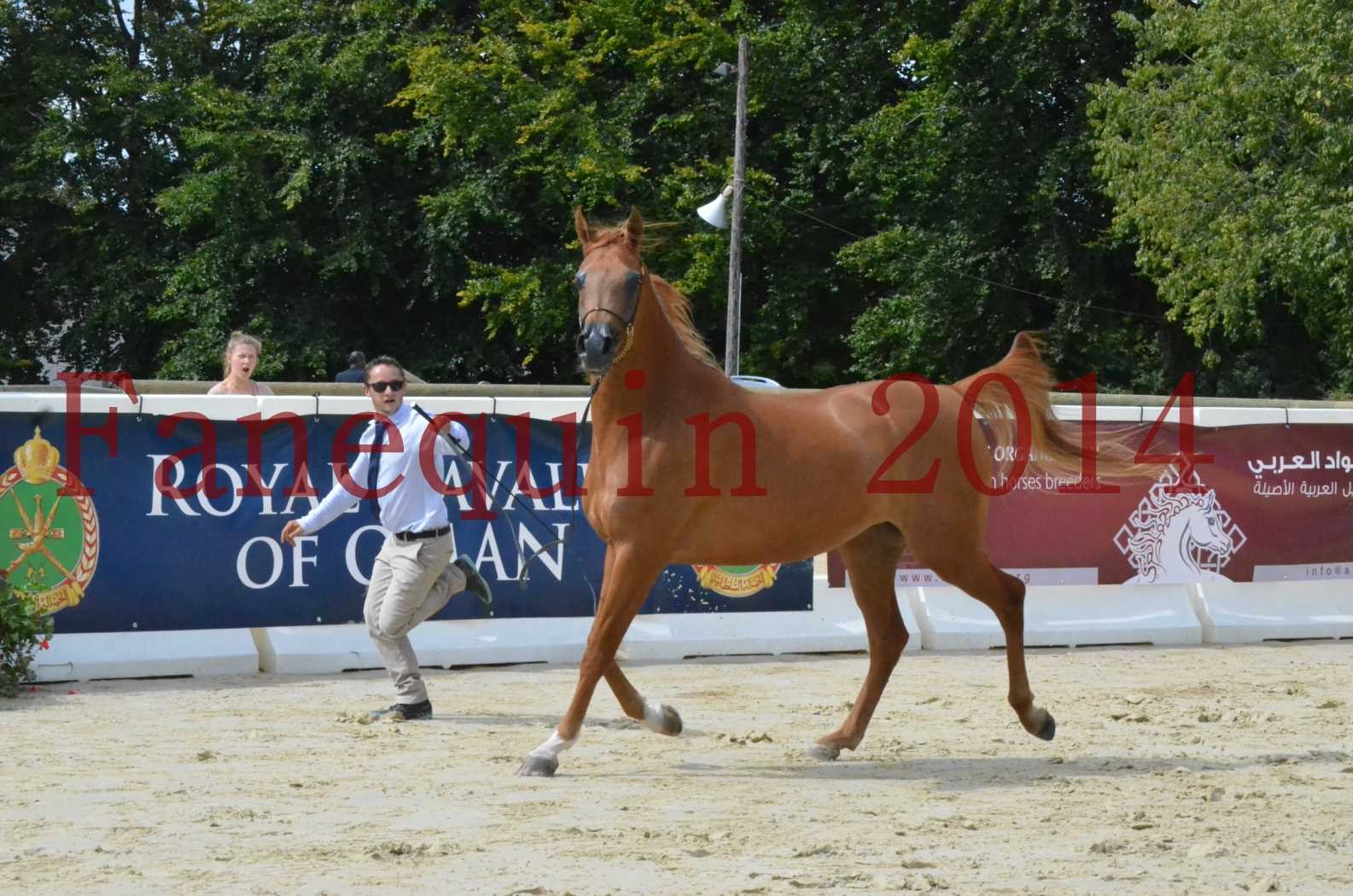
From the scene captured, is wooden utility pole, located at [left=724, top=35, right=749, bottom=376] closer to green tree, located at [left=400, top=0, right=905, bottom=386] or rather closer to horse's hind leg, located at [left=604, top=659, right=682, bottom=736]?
green tree, located at [left=400, top=0, right=905, bottom=386]

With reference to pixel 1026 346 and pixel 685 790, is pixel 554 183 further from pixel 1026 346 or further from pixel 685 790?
pixel 685 790

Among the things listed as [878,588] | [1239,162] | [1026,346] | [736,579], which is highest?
[1239,162]

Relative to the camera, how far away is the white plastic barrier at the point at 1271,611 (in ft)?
39.7

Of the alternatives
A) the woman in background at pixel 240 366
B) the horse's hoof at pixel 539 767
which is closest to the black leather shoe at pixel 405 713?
the horse's hoof at pixel 539 767

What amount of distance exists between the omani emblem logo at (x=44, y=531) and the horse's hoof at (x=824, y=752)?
4577 mm

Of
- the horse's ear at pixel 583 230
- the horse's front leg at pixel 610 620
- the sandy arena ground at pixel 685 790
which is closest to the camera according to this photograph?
the sandy arena ground at pixel 685 790

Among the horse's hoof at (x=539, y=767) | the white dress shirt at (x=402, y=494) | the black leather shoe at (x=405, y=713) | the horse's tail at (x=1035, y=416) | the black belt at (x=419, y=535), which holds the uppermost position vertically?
the horse's tail at (x=1035, y=416)

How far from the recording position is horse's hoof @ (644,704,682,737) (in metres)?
7.51

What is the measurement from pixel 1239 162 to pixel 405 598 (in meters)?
25.0

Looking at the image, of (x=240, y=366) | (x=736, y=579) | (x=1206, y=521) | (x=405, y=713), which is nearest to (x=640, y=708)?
(x=405, y=713)

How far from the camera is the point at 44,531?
30.5ft

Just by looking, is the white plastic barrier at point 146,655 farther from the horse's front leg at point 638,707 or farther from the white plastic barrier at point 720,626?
the horse's front leg at point 638,707

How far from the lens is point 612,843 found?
18.3ft

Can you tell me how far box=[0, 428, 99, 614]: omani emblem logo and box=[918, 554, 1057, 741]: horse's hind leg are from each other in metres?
4.93
